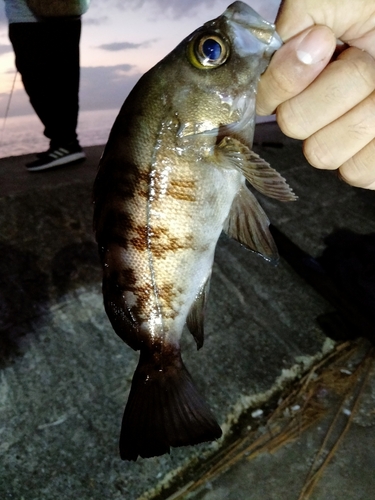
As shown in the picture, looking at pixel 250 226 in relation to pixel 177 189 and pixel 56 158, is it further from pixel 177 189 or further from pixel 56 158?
pixel 56 158

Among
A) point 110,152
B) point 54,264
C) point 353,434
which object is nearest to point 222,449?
point 353,434

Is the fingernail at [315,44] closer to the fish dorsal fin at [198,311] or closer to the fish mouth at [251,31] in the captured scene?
the fish mouth at [251,31]

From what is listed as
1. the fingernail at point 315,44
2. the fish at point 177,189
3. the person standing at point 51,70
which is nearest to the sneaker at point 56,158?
the person standing at point 51,70

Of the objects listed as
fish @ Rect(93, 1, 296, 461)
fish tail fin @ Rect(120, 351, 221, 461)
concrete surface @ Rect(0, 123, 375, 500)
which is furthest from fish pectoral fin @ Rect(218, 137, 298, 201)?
concrete surface @ Rect(0, 123, 375, 500)

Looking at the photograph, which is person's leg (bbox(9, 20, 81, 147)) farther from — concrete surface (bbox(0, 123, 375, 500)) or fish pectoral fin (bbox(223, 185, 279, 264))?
fish pectoral fin (bbox(223, 185, 279, 264))

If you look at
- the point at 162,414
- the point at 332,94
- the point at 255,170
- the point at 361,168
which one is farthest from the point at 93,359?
the point at 332,94

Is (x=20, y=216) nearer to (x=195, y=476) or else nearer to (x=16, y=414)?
(x=16, y=414)
